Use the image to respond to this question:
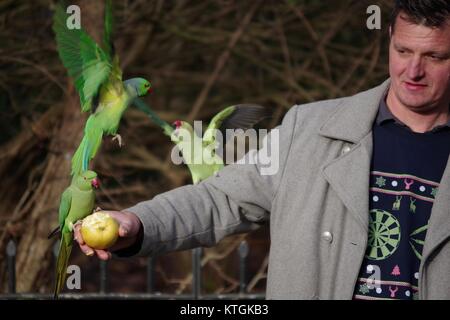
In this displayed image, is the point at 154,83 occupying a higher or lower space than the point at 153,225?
higher

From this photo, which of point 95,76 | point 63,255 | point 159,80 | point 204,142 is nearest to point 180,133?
point 204,142

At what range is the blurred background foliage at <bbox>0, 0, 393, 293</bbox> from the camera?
14.3 feet

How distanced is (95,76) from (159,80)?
3469 millimetres

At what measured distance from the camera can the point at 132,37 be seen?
5.27 meters

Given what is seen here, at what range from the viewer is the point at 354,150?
A: 1992 mm

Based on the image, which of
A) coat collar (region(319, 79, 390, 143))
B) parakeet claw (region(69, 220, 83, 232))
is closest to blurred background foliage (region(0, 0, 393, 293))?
parakeet claw (region(69, 220, 83, 232))

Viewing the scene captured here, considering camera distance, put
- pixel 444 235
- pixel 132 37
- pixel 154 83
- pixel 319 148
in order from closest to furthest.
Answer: pixel 444 235
pixel 319 148
pixel 132 37
pixel 154 83

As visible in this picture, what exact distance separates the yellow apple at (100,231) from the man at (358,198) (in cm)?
4

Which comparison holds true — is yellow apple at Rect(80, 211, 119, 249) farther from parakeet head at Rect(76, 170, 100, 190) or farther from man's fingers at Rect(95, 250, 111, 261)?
parakeet head at Rect(76, 170, 100, 190)

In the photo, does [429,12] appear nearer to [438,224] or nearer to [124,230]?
[438,224]

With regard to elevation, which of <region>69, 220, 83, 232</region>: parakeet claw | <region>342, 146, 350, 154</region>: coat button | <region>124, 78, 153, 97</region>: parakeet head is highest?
<region>124, 78, 153, 97</region>: parakeet head
